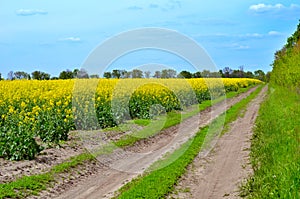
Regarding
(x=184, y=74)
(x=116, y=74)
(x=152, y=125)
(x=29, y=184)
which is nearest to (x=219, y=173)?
(x=29, y=184)

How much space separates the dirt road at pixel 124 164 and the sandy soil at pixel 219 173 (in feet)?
4.75

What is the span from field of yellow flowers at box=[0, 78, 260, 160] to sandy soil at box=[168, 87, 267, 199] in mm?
4720

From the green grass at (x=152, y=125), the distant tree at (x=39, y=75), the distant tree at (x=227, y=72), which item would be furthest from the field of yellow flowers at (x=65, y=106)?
the distant tree at (x=227, y=72)

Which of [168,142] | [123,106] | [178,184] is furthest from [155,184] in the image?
[123,106]

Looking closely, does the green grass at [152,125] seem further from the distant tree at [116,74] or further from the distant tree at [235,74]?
the distant tree at [235,74]

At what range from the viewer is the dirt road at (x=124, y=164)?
35.0 ft

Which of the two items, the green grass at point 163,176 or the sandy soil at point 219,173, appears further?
the sandy soil at point 219,173

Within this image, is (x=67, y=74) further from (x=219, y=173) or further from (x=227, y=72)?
(x=227, y=72)

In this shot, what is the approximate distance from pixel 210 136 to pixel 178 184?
7896 millimetres

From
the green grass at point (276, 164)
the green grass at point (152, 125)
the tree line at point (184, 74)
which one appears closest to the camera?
the green grass at point (276, 164)

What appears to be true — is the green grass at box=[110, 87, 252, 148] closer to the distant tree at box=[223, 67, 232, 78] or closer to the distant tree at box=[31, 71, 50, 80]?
the distant tree at box=[31, 71, 50, 80]

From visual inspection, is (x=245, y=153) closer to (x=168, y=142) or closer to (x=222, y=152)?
(x=222, y=152)

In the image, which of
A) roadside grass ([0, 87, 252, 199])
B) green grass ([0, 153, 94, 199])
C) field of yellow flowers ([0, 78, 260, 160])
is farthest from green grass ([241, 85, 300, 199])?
field of yellow flowers ([0, 78, 260, 160])

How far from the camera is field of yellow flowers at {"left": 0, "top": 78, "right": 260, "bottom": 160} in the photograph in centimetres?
1356
